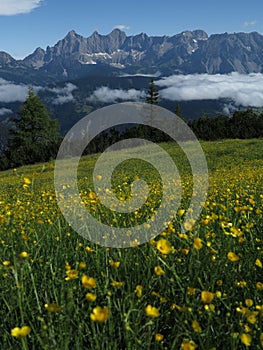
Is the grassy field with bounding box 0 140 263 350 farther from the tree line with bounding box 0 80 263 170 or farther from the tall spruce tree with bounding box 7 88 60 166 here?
the tall spruce tree with bounding box 7 88 60 166

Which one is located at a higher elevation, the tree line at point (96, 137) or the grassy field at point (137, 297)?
the grassy field at point (137, 297)

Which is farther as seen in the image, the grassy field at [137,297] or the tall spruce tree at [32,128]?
the tall spruce tree at [32,128]

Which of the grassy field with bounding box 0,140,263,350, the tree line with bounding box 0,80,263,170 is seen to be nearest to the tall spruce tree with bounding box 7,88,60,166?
the tree line with bounding box 0,80,263,170

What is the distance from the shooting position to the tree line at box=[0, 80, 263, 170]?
4509 cm

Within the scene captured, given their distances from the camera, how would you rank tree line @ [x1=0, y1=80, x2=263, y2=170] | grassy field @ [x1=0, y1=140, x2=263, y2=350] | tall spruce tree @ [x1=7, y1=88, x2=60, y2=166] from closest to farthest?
grassy field @ [x1=0, y1=140, x2=263, y2=350] → tree line @ [x1=0, y1=80, x2=263, y2=170] → tall spruce tree @ [x1=7, y1=88, x2=60, y2=166]

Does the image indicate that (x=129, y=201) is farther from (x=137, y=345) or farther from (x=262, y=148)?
(x=262, y=148)

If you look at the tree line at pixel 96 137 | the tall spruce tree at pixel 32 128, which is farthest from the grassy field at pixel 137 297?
the tall spruce tree at pixel 32 128

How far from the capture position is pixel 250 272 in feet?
9.73

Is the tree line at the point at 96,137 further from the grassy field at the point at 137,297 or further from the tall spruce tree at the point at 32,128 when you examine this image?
the grassy field at the point at 137,297

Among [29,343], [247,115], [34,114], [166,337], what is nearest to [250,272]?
[166,337]

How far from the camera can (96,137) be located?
174 ft

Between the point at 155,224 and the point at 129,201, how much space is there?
1.50 m

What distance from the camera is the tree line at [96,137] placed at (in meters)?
45.1

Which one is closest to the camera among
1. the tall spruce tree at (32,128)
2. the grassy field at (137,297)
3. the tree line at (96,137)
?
the grassy field at (137,297)
